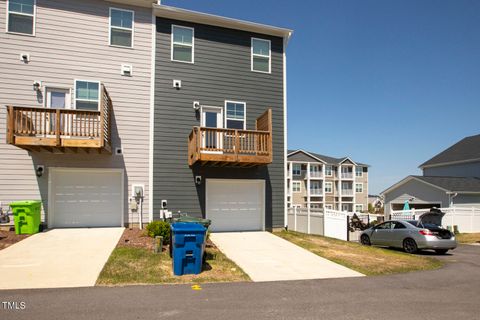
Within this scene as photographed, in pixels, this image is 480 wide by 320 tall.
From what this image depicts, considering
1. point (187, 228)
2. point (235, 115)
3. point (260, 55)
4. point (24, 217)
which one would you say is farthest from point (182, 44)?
point (187, 228)

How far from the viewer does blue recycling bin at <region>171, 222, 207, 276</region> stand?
840 cm

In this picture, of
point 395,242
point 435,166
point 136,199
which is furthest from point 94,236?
point 435,166

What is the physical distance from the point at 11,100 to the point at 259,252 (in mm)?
9724

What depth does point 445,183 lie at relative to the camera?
28.0 meters

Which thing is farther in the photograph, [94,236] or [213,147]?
[213,147]

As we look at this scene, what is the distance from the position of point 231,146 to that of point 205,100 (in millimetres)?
2444

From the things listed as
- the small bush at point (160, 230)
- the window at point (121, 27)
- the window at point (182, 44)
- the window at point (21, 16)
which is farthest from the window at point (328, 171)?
the window at point (21, 16)

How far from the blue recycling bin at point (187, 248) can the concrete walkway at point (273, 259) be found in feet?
4.52

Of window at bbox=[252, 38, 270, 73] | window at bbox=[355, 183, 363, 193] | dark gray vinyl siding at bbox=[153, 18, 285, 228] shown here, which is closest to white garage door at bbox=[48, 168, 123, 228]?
dark gray vinyl siding at bbox=[153, 18, 285, 228]

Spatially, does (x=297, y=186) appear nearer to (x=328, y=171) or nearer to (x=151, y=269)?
(x=328, y=171)

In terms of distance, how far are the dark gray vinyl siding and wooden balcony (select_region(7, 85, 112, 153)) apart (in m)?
2.28

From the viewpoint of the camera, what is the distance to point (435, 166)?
37250mm

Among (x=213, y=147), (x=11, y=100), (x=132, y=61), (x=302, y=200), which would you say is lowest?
(x=302, y=200)

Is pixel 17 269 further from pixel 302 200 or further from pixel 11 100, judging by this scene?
pixel 302 200
